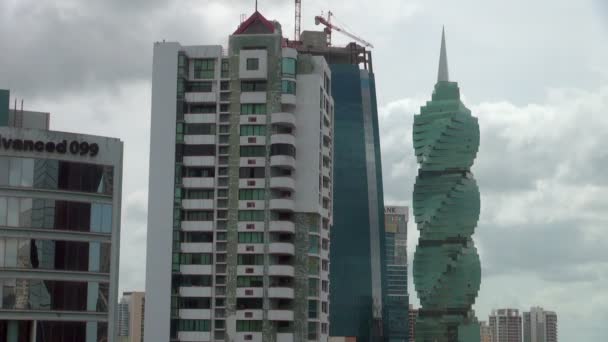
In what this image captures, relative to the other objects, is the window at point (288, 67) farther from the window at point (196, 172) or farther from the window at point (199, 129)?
the window at point (196, 172)

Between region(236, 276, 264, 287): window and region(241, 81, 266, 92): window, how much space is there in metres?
22.6

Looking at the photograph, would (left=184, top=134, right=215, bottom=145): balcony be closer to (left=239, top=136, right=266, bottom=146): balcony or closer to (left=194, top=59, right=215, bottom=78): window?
(left=239, top=136, right=266, bottom=146): balcony

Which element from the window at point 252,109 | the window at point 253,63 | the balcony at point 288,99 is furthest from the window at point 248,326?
the window at point 253,63

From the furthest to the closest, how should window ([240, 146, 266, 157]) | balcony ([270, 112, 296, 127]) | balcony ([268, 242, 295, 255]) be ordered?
window ([240, 146, 266, 157]), balcony ([270, 112, 296, 127]), balcony ([268, 242, 295, 255])

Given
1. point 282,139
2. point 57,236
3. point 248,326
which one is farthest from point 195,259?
point 57,236

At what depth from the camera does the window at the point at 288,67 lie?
14825 cm

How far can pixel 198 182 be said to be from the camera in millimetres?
147625

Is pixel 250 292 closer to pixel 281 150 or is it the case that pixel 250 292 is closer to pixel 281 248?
pixel 281 248

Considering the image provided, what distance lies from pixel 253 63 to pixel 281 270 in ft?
83.0

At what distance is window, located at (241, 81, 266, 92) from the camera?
14888 centimetres

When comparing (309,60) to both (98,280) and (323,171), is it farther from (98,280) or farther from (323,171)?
(98,280)

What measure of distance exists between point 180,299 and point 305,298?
14928 millimetres

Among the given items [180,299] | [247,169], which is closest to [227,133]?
[247,169]

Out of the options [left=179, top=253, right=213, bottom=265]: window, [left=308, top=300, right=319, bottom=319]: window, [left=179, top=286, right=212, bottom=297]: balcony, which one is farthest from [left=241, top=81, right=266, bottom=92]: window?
[left=308, top=300, right=319, bottom=319]: window
